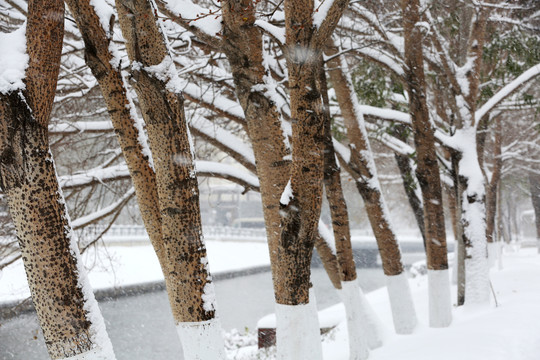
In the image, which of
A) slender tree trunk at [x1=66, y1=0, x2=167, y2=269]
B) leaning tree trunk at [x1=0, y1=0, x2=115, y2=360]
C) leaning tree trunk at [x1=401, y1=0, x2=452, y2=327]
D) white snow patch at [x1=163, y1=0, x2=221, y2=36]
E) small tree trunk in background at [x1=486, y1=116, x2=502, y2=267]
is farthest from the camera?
small tree trunk in background at [x1=486, y1=116, x2=502, y2=267]

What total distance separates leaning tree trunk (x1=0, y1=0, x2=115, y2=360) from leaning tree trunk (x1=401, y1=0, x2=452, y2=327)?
6.12 metres

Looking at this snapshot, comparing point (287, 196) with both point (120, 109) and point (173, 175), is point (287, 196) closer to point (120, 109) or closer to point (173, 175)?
point (173, 175)

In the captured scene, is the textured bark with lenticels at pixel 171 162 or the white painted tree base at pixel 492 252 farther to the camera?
the white painted tree base at pixel 492 252

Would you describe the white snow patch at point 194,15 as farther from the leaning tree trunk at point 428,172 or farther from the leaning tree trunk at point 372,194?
the leaning tree trunk at point 428,172

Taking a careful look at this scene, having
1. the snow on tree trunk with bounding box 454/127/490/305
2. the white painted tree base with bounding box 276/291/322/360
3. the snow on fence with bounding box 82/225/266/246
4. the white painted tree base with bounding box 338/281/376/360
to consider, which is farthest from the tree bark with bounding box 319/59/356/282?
the snow on fence with bounding box 82/225/266/246

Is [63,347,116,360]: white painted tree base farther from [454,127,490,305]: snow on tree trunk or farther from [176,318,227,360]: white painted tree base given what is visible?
[454,127,490,305]: snow on tree trunk

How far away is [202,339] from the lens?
3418 millimetres

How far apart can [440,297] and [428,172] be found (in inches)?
78.2

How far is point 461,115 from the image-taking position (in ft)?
29.2

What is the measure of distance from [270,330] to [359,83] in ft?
18.2

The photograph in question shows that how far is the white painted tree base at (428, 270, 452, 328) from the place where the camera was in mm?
7887

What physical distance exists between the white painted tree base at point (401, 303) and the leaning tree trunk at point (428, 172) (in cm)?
36

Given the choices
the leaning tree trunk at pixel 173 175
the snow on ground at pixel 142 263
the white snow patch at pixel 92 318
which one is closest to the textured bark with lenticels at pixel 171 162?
the leaning tree trunk at pixel 173 175

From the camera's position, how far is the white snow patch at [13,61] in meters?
2.81
